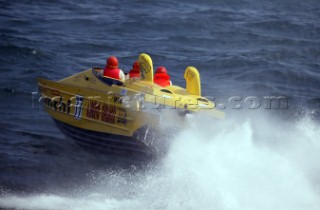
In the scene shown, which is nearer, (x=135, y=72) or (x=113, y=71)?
(x=113, y=71)

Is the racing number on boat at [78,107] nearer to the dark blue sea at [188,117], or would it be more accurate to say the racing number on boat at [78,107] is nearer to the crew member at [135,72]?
the dark blue sea at [188,117]

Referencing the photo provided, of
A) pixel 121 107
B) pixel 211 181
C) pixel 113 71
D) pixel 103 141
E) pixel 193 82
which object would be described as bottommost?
pixel 211 181

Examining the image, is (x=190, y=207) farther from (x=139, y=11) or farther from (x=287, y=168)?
(x=139, y=11)

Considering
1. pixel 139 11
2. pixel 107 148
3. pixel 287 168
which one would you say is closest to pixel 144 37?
pixel 139 11

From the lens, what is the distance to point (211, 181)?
31.9 ft

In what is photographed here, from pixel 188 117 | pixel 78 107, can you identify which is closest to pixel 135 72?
pixel 78 107

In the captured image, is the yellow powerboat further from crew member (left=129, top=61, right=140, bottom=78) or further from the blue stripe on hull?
crew member (left=129, top=61, right=140, bottom=78)

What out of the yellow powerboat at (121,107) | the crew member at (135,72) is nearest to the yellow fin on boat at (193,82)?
the yellow powerboat at (121,107)

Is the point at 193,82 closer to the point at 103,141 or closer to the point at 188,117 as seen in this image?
the point at 188,117

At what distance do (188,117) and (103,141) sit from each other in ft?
6.50

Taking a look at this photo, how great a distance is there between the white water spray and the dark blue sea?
2cm

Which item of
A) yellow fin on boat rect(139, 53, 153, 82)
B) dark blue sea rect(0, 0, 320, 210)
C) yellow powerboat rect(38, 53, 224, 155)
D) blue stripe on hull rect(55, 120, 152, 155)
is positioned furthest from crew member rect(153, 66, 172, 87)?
blue stripe on hull rect(55, 120, 152, 155)

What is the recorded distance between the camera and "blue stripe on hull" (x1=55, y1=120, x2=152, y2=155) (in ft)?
35.8

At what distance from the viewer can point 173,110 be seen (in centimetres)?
1055
